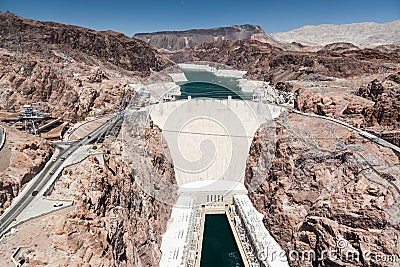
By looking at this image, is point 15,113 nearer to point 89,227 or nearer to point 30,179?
point 30,179

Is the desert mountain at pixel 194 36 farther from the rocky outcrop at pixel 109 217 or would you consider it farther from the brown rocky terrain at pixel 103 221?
the brown rocky terrain at pixel 103 221

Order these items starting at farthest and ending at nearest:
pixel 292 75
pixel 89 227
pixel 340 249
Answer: pixel 292 75, pixel 340 249, pixel 89 227

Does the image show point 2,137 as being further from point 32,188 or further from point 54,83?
point 54,83

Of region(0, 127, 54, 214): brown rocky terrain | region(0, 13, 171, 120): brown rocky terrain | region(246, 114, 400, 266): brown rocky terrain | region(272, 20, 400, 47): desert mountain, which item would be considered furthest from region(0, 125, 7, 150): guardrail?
region(272, 20, 400, 47): desert mountain

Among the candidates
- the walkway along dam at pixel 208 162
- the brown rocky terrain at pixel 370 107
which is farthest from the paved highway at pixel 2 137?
the brown rocky terrain at pixel 370 107

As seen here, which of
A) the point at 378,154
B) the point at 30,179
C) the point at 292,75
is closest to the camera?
the point at 30,179

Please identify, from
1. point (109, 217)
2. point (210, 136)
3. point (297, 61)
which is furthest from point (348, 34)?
point (109, 217)

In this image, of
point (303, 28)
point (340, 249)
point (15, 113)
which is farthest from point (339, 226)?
point (303, 28)
